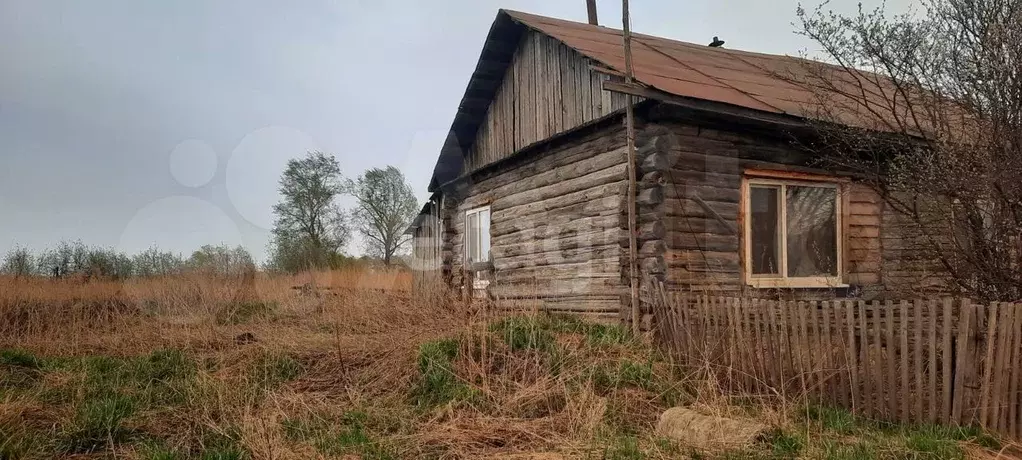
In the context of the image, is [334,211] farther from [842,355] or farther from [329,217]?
[842,355]

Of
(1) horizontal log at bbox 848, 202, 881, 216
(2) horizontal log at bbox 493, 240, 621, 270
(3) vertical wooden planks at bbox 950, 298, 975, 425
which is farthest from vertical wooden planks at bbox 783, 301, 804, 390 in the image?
(1) horizontal log at bbox 848, 202, 881, 216

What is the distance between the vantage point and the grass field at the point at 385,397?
4156 millimetres

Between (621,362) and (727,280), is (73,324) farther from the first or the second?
(727,280)

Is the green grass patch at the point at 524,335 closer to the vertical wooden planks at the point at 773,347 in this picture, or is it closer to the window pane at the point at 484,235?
the vertical wooden planks at the point at 773,347

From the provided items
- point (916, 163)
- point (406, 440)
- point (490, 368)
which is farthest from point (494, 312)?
point (916, 163)

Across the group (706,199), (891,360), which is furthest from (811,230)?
(891,360)

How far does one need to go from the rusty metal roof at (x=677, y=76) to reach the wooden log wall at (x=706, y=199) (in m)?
0.57

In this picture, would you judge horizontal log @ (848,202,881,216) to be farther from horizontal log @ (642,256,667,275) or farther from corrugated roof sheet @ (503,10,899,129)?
horizontal log @ (642,256,667,275)

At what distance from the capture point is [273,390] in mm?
5941

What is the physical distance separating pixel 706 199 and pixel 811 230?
1767mm

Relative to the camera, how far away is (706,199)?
791 centimetres

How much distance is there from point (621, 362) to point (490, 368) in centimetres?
126

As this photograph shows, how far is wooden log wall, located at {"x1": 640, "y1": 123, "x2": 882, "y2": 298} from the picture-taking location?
7734 millimetres

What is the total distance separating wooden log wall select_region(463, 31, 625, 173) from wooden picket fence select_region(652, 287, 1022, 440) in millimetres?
3361
